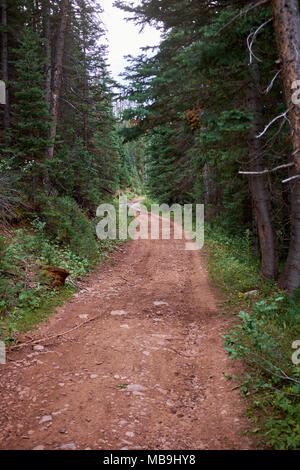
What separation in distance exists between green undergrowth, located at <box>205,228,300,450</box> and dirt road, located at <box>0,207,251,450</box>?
0.24 meters

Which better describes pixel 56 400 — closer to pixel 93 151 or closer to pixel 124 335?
pixel 124 335

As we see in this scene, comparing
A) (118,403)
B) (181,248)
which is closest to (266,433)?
(118,403)

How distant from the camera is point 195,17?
862 centimetres

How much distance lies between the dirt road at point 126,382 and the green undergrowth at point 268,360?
9.6 inches

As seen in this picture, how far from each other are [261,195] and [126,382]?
6.24 meters

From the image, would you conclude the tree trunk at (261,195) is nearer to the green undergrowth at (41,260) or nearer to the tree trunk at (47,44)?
the green undergrowth at (41,260)

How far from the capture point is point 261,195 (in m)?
8.68

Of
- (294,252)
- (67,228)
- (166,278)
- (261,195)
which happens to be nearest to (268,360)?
(294,252)

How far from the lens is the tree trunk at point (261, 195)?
8.38 m

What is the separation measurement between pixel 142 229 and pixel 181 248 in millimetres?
6944

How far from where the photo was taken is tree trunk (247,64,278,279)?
8.38 metres

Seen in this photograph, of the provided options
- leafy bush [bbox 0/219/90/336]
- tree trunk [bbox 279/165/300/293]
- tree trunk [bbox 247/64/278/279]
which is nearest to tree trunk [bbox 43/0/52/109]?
leafy bush [bbox 0/219/90/336]

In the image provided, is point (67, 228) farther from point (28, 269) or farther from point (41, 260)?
point (28, 269)

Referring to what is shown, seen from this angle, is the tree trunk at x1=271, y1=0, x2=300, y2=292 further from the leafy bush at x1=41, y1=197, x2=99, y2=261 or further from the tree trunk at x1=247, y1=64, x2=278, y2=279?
the leafy bush at x1=41, y1=197, x2=99, y2=261
